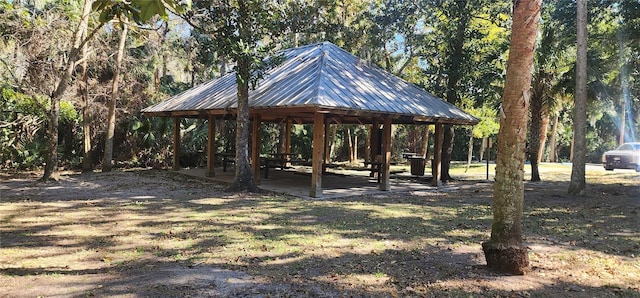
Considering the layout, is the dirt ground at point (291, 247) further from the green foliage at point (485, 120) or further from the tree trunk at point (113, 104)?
the green foliage at point (485, 120)

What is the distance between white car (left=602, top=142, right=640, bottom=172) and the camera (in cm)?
2212

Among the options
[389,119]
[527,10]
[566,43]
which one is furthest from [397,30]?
[527,10]

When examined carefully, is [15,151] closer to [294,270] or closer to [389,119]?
[389,119]

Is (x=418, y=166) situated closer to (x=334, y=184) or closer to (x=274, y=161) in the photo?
(x=334, y=184)

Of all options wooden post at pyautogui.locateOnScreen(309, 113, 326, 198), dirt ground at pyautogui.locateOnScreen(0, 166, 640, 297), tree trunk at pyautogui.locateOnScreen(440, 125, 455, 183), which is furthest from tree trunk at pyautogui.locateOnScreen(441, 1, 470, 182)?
wooden post at pyautogui.locateOnScreen(309, 113, 326, 198)

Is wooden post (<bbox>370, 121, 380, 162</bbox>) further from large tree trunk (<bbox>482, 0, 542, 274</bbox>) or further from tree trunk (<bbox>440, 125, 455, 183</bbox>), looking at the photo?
large tree trunk (<bbox>482, 0, 542, 274</bbox>)

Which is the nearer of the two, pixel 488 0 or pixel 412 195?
pixel 412 195

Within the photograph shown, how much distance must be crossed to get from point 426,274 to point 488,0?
13399 mm

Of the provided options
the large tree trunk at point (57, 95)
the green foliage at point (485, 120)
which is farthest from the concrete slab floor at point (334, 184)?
the green foliage at point (485, 120)

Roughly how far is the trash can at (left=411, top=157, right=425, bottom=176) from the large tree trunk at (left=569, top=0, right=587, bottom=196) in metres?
5.48

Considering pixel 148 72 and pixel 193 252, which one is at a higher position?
pixel 148 72

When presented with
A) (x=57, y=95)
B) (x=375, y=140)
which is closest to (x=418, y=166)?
(x=375, y=140)

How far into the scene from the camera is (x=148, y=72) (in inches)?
758

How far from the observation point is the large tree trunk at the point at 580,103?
11.0 m
